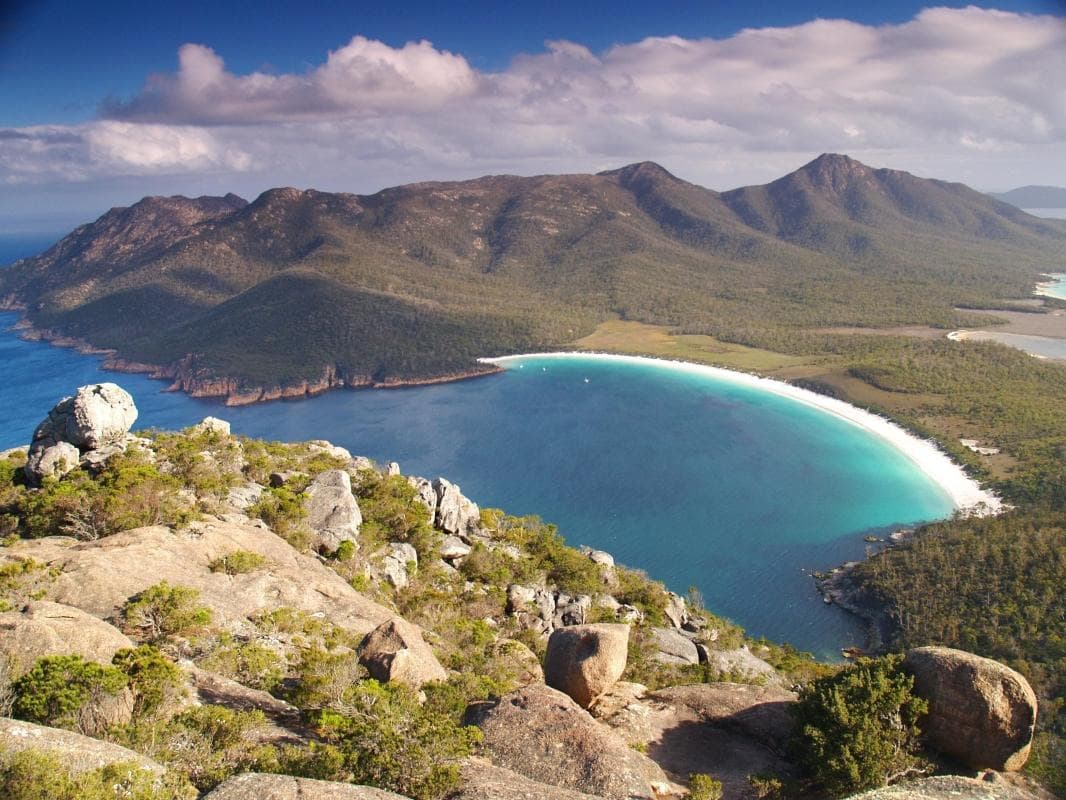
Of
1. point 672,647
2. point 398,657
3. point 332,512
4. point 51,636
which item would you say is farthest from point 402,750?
point 672,647

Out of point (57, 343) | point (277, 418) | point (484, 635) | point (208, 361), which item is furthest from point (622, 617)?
point (57, 343)

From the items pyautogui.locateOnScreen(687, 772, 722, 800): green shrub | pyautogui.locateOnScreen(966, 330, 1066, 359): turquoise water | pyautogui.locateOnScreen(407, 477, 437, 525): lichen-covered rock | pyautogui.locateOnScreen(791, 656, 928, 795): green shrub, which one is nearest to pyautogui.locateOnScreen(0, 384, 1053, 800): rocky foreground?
pyautogui.locateOnScreen(687, 772, 722, 800): green shrub

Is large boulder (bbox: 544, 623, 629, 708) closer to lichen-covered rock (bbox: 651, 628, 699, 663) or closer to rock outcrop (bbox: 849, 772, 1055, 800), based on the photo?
rock outcrop (bbox: 849, 772, 1055, 800)

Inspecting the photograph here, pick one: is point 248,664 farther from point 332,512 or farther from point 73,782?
point 332,512

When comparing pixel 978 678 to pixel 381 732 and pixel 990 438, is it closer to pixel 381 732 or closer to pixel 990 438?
pixel 381 732

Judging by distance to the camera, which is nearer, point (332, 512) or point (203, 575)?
point (203, 575)

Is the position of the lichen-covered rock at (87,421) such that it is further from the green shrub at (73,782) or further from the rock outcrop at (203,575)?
the green shrub at (73,782)

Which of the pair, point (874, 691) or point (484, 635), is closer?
point (874, 691)
